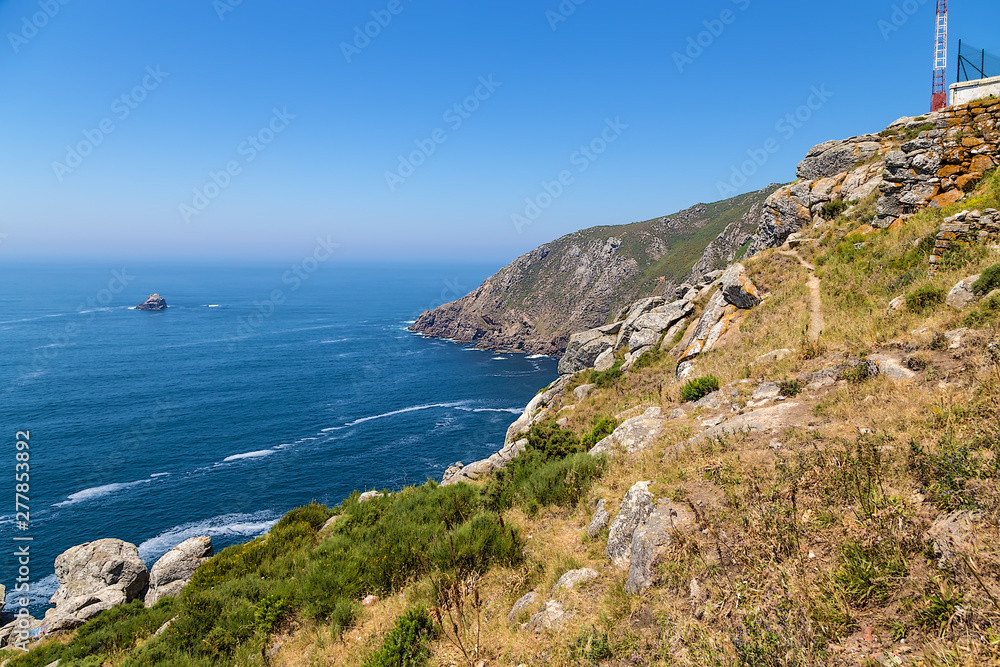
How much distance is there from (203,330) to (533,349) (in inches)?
3809

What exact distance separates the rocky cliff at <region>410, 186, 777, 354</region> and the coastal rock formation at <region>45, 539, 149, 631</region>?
102m

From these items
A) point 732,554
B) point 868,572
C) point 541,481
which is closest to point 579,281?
point 541,481

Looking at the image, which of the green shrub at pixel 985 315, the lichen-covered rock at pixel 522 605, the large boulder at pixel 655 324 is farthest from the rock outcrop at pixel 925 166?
the lichen-covered rock at pixel 522 605

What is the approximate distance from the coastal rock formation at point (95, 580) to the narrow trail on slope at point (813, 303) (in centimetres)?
3186

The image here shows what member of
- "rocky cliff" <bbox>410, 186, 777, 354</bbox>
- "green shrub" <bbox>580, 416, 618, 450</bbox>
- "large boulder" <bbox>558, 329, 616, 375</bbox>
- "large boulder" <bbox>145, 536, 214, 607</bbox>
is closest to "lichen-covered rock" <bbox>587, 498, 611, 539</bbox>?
"green shrub" <bbox>580, 416, 618, 450</bbox>

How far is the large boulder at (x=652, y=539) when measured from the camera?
5.84 meters

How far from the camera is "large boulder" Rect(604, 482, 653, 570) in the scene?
6.88 meters

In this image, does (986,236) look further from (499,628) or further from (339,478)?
(339,478)

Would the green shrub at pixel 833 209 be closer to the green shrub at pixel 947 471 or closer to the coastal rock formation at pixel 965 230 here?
the coastal rock formation at pixel 965 230

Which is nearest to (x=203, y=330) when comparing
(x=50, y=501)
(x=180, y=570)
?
(x=50, y=501)

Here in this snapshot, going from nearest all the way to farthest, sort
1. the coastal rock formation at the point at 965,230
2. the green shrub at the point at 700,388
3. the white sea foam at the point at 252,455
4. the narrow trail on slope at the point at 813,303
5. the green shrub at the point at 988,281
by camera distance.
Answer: the green shrub at the point at 988,281 → the green shrub at the point at 700,388 → the coastal rock formation at the point at 965,230 → the narrow trail on slope at the point at 813,303 → the white sea foam at the point at 252,455

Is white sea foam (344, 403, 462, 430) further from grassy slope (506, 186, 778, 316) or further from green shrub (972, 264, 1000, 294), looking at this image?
grassy slope (506, 186, 778, 316)

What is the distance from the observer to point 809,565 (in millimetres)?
4828

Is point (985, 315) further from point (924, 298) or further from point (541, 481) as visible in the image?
point (541, 481)
